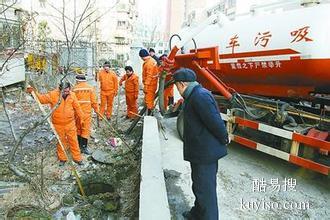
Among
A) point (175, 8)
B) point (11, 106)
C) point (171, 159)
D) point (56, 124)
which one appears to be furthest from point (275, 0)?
point (175, 8)

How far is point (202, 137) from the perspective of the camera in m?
2.68

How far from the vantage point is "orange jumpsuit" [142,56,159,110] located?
256 inches

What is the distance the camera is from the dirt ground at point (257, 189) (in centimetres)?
330

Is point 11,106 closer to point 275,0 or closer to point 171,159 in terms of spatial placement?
point 171,159

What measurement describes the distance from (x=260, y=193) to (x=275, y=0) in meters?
2.73

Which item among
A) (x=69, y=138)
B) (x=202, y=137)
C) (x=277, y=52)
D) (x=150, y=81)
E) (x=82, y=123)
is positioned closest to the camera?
(x=202, y=137)

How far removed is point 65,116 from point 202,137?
3105mm

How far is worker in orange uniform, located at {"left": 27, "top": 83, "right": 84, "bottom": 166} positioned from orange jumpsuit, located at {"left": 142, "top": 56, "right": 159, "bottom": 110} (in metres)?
1.58

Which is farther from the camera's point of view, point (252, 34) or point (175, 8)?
point (175, 8)

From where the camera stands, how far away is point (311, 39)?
364 centimetres

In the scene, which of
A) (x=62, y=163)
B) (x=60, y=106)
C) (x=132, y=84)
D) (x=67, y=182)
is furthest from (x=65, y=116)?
(x=132, y=84)

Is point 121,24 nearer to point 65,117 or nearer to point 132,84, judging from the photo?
point 132,84

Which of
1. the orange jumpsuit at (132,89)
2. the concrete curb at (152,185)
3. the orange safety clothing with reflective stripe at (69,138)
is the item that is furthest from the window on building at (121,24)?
the concrete curb at (152,185)

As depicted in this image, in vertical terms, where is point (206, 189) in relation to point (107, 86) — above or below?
below
